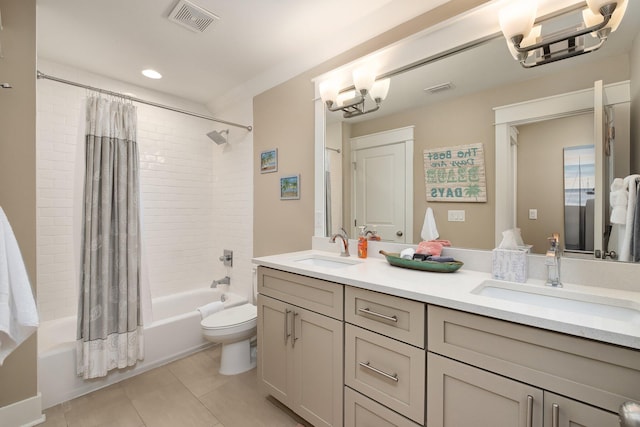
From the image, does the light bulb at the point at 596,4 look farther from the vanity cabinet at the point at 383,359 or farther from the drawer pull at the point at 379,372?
the drawer pull at the point at 379,372

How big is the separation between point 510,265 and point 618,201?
481 millimetres

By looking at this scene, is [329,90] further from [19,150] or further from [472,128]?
[19,150]

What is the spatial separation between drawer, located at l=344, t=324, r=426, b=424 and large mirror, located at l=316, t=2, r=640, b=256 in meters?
0.72

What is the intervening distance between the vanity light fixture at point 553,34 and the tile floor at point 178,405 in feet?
7.45

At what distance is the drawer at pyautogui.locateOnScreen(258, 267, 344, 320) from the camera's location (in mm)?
1429

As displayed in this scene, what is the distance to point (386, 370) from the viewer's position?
48.4 inches

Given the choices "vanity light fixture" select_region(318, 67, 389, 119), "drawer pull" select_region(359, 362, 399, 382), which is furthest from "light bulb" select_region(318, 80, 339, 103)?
"drawer pull" select_region(359, 362, 399, 382)

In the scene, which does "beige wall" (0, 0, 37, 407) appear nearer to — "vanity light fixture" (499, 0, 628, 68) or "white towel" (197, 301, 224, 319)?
"white towel" (197, 301, 224, 319)

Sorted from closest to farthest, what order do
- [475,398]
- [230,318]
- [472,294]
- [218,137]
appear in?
[475,398] < [472,294] < [230,318] < [218,137]

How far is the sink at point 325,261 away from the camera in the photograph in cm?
192

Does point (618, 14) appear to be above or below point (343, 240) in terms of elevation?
above

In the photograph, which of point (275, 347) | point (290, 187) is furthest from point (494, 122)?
point (275, 347)

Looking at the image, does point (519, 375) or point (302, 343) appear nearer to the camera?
point (519, 375)

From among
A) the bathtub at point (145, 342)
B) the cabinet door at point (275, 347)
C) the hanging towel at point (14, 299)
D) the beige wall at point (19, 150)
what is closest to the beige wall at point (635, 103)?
the cabinet door at point (275, 347)
